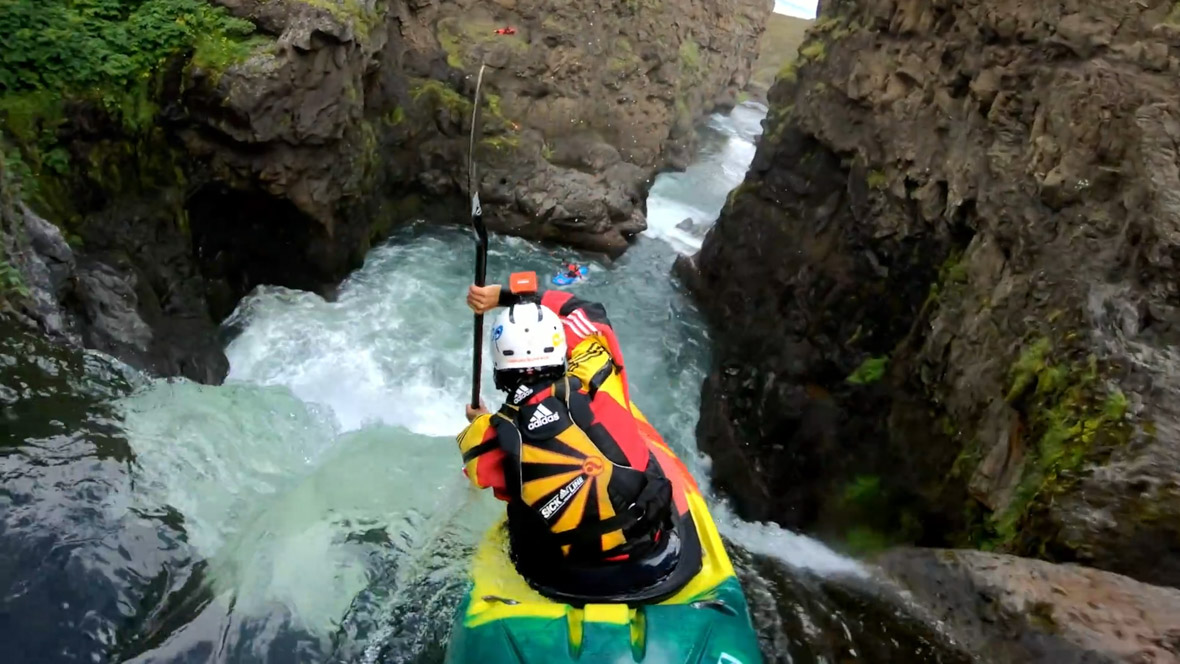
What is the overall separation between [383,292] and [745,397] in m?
4.96

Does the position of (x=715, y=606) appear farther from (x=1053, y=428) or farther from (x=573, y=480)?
(x=1053, y=428)

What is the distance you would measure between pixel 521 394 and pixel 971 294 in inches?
136

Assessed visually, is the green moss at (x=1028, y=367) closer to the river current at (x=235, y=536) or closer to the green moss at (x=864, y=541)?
the green moss at (x=864, y=541)

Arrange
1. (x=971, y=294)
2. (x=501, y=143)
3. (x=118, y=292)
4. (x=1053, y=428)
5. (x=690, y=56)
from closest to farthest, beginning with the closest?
(x=1053, y=428), (x=971, y=294), (x=118, y=292), (x=501, y=143), (x=690, y=56)

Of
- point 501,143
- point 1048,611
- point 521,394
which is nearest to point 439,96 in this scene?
point 501,143

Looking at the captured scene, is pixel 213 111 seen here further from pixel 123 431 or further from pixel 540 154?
pixel 540 154

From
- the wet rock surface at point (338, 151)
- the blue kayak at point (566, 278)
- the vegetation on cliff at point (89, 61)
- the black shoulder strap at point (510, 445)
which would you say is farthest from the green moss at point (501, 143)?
the black shoulder strap at point (510, 445)

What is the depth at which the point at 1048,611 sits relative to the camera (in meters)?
3.30

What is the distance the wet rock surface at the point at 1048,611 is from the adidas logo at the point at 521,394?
2412 mm

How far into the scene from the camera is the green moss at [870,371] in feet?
19.9

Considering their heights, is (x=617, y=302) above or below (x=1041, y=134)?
below

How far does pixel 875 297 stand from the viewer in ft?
21.1

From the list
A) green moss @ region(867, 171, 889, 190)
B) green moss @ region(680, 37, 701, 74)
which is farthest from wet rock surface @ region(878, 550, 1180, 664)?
green moss @ region(680, 37, 701, 74)

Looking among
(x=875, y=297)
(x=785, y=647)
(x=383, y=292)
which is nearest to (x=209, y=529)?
(x=785, y=647)
